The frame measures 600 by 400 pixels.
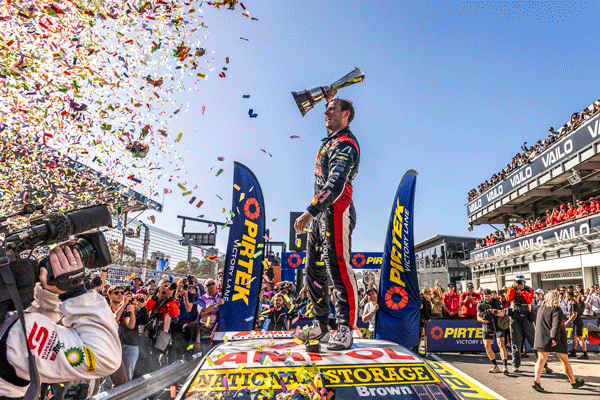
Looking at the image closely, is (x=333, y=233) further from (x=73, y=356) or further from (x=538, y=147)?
(x=538, y=147)

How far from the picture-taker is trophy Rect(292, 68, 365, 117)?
3.42m

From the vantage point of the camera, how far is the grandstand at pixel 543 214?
670 inches

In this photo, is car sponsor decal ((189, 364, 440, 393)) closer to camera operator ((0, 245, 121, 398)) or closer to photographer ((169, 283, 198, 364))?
camera operator ((0, 245, 121, 398))

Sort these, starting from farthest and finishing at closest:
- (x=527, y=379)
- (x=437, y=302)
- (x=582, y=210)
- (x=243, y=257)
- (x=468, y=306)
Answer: (x=582, y=210) < (x=437, y=302) < (x=468, y=306) < (x=527, y=379) < (x=243, y=257)

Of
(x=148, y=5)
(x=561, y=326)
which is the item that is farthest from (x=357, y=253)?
(x=148, y=5)

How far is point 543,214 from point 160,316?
28.8 meters

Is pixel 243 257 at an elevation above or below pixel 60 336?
above

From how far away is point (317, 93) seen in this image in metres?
3.51

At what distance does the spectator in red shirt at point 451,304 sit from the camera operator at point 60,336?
40.6ft

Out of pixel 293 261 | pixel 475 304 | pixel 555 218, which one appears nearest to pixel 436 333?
pixel 475 304

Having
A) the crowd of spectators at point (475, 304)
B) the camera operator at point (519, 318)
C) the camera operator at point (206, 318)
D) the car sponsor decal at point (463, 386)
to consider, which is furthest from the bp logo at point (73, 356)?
the crowd of spectators at point (475, 304)

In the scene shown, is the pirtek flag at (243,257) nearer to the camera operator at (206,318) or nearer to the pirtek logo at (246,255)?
the pirtek logo at (246,255)

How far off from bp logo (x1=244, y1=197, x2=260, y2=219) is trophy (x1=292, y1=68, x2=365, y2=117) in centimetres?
240

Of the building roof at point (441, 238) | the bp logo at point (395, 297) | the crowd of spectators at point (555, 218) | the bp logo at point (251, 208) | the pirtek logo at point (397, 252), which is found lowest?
the bp logo at point (395, 297)
